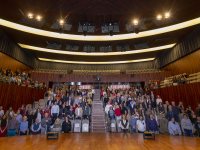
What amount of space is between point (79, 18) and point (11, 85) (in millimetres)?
5166

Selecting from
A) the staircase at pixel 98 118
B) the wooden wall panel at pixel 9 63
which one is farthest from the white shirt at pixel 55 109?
the wooden wall panel at pixel 9 63

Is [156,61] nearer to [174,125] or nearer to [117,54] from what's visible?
[117,54]

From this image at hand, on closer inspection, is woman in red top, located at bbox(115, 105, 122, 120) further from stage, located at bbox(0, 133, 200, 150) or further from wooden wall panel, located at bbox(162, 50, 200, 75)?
wooden wall panel, located at bbox(162, 50, 200, 75)

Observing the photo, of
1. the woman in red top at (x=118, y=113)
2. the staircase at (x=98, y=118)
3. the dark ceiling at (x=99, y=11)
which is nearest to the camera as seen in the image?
the dark ceiling at (x=99, y=11)

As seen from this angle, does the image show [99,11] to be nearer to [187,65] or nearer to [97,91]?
[97,91]

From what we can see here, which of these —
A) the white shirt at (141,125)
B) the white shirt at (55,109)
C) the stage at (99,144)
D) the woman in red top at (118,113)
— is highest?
the white shirt at (55,109)

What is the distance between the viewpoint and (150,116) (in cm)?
867

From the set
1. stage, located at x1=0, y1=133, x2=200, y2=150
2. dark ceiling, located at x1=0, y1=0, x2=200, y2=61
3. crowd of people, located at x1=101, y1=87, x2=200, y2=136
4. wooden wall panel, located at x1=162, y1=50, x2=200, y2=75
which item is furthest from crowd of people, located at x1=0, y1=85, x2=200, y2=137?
dark ceiling, located at x1=0, y1=0, x2=200, y2=61

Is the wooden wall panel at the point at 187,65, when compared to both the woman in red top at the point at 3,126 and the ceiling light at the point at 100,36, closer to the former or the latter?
the ceiling light at the point at 100,36

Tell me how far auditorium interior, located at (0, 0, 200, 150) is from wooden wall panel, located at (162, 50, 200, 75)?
0.26ft

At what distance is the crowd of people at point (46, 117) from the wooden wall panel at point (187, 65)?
7.47 m

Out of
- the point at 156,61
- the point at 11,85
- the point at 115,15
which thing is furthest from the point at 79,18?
the point at 156,61

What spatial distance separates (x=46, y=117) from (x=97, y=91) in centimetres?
625

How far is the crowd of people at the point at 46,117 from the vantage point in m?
8.05
